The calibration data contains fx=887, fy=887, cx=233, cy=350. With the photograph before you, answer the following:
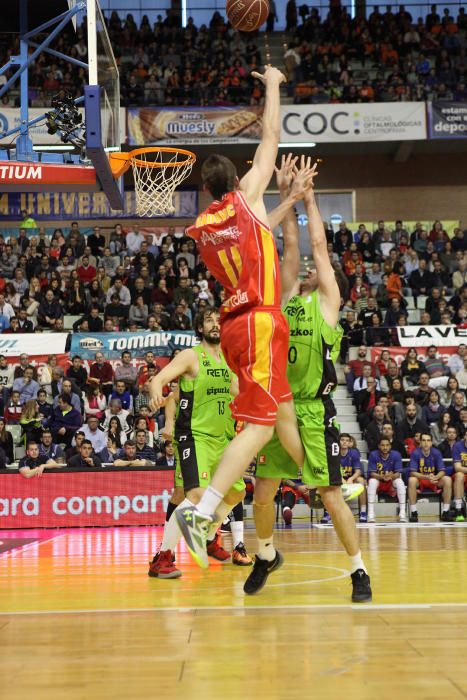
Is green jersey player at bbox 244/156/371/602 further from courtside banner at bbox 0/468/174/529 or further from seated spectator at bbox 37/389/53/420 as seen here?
seated spectator at bbox 37/389/53/420

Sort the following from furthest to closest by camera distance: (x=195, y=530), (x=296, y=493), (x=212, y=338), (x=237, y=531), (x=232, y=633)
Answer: (x=296, y=493), (x=237, y=531), (x=212, y=338), (x=195, y=530), (x=232, y=633)

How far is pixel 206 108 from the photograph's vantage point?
2609 centimetres

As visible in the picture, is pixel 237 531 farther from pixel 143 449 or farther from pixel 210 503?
pixel 143 449

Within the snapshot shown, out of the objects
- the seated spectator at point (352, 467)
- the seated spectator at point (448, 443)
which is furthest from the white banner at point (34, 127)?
the seated spectator at point (448, 443)

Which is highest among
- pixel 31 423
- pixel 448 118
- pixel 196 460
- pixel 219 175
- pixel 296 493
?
pixel 448 118

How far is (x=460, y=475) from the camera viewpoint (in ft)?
48.5

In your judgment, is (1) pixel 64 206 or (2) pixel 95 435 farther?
(1) pixel 64 206

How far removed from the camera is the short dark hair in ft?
17.3

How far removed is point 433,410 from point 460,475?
211 centimetres

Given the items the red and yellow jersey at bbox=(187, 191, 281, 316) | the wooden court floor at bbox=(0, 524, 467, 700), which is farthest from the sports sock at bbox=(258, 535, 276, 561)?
the red and yellow jersey at bbox=(187, 191, 281, 316)

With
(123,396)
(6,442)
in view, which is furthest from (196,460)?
(123,396)

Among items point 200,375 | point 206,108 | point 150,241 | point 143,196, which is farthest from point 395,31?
point 200,375

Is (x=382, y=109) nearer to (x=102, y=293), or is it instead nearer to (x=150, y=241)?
(x=150, y=241)

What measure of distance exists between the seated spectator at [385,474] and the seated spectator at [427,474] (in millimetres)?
174
